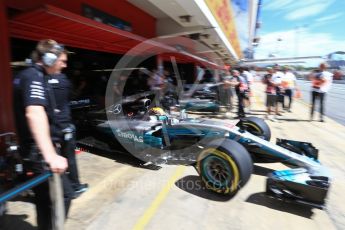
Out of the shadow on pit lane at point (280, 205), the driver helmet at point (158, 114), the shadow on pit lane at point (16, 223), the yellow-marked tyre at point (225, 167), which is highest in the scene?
the driver helmet at point (158, 114)

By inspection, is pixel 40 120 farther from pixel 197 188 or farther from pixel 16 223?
pixel 197 188

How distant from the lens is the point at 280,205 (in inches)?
131

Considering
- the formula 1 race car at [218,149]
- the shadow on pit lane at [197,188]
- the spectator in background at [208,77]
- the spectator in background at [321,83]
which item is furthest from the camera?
the spectator in background at [208,77]

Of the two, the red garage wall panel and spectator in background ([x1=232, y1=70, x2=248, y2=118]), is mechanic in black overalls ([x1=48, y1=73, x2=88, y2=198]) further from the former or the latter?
spectator in background ([x1=232, y1=70, x2=248, y2=118])

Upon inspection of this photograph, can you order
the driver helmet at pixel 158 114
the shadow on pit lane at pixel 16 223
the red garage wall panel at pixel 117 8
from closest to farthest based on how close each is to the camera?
the shadow on pit lane at pixel 16 223, the driver helmet at pixel 158 114, the red garage wall panel at pixel 117 8

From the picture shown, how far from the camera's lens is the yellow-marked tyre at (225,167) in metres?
3.26

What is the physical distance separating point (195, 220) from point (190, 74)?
1756cm

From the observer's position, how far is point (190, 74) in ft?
66.0

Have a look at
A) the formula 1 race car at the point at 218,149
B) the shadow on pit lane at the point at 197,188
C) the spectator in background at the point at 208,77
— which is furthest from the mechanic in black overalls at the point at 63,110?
the spectator in background at the point at 208,77

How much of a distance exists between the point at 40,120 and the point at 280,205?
2706mm

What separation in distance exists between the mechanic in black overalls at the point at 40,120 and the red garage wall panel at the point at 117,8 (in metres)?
2.57

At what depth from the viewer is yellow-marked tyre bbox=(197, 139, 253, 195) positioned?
3.26m

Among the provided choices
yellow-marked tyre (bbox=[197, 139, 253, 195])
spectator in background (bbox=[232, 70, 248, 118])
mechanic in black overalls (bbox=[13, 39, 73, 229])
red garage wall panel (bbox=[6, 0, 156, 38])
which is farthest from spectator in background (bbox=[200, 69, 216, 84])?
mechanic in black overalls (bbox=[13, 39, 73, 229])

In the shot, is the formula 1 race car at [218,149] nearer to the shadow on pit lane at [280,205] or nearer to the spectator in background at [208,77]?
the shadow on pit lane at [280,205]
